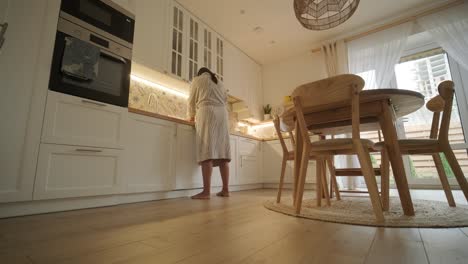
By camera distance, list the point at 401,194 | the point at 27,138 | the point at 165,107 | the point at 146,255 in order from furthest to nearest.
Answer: the point at 165,107
the point at 27,138
the point at 401,194
the point at 146,255

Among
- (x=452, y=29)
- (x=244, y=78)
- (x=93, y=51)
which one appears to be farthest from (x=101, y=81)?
(x=452, y=29)

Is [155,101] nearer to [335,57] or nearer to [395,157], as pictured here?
[395,157]

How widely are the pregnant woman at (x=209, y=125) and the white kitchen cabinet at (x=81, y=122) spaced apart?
77 centimetres

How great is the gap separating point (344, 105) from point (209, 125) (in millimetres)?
1345

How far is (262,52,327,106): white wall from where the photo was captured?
3.96 meters

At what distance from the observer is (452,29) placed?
293cm

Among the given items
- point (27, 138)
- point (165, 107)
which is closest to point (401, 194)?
point (27, 138)

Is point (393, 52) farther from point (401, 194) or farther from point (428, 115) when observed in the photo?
point (401, 194)

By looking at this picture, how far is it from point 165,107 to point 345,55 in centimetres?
296

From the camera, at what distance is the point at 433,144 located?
139 cm

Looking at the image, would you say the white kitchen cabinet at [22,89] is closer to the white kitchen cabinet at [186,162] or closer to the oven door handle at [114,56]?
the oven door handle at [114,56]

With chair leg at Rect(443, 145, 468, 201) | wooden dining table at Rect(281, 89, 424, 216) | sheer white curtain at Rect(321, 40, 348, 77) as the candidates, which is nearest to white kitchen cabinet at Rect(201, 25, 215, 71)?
sheer white curtain at Rect(321, 40, 348, 77)

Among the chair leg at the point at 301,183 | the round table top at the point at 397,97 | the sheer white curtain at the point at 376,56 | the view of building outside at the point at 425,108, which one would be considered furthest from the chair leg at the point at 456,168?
the view of building outside at the point at 425,108

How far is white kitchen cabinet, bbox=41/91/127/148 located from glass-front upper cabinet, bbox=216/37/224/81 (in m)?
1.97
